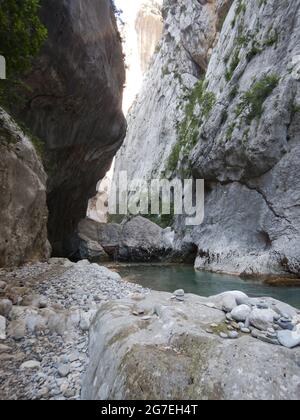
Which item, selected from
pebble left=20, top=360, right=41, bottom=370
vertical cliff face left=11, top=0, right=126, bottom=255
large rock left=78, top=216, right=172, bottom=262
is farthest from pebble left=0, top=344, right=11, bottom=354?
large rock left=78, top=216, right=172, bottom=262

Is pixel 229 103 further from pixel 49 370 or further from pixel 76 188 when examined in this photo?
pixel 49 370

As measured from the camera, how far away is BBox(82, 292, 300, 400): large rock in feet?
7.12

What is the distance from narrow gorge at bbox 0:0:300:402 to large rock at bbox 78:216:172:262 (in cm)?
11

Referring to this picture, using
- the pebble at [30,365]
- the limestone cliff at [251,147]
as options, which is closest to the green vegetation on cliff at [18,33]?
the pebble at [30,365]

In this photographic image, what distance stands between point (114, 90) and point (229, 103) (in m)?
7.23

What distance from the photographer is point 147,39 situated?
70375 mm

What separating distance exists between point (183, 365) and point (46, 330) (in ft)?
7.66

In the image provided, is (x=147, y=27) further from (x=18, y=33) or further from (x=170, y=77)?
(x=18, y=33)

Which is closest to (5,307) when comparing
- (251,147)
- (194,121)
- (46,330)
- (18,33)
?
(46,330)

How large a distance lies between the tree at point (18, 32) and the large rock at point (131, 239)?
19096mm

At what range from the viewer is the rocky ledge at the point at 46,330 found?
2.99m

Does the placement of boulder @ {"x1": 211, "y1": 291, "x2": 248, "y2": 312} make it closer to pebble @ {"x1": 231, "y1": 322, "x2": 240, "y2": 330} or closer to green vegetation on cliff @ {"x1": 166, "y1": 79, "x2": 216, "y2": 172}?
pebble @ {"x1": 231, "y1": 322, "x2": 240, "y2": 330}

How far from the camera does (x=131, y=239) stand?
2386 cm
